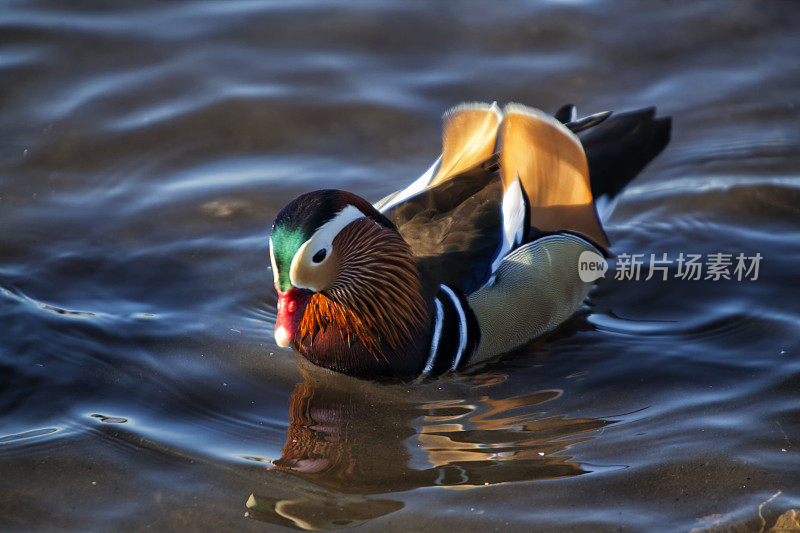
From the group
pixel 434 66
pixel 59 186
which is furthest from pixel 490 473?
pixel 434 66

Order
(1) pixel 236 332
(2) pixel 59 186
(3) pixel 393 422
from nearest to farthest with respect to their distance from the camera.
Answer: (3) pixel 393 422, (1) pixel 236 332, (2) pixel 59 186

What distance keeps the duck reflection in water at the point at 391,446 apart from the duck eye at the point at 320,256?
0.76m

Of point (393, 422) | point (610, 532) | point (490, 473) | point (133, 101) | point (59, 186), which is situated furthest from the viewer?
point (133, 101)

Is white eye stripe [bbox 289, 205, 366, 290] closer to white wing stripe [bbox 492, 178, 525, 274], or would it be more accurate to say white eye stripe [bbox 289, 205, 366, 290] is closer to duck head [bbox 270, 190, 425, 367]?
duck head [bbox 270, 190, 425, 367]

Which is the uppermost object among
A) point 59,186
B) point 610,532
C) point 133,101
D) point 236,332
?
point 133,101

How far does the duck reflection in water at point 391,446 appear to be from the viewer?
3975 millimetres

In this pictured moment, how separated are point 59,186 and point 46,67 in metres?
1.63

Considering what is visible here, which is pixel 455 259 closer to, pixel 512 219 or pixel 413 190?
pixel 512 219

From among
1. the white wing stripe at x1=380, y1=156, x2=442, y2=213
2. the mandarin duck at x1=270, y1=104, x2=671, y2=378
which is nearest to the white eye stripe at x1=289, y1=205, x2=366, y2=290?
the mandarin duck at x1=270, y1=104, x2=671, y2=378

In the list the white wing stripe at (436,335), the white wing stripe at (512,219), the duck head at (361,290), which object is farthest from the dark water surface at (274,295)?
the white wing stripe at (512,219)

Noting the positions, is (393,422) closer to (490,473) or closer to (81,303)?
(490,473)

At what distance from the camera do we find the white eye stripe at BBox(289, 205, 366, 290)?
4289 millimetres

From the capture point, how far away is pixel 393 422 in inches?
179

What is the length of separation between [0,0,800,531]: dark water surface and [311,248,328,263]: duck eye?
2.51 ft
